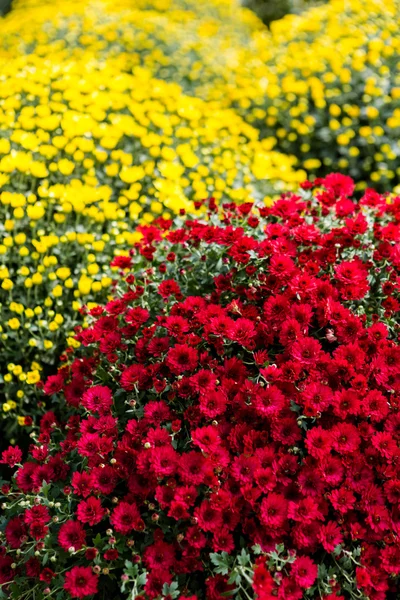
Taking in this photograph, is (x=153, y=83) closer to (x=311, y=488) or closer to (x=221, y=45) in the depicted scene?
(x=221, y=45)

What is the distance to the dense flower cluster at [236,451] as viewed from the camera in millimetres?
1487

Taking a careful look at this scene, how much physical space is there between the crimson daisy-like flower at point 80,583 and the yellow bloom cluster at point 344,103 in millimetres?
3332

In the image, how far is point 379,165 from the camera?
407 cm

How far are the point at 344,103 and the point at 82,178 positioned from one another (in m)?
2.18

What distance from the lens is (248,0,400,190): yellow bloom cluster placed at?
414 centimetres

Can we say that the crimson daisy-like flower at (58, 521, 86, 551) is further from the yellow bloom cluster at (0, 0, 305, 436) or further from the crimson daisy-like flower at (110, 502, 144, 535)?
the yellow bloom cluster at (0, 0, 305, 436)

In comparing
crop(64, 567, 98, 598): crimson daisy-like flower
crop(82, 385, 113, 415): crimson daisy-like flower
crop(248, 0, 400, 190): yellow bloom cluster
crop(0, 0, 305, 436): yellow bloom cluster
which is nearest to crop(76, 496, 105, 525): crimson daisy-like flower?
crop(64, 567, 98, 598): crimson daisy-like flower

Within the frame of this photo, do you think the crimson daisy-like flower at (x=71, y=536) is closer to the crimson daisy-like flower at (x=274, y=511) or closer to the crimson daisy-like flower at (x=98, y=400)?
the crimson daisy-like flower at (x=98, y=400)

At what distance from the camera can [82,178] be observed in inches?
122

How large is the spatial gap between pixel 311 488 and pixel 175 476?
370 mm

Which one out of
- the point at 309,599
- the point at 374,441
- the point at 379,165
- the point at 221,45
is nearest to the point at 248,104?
the point at 379,165

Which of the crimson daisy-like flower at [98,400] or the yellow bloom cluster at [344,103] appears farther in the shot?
the yellow bloom cluster at [344,103]

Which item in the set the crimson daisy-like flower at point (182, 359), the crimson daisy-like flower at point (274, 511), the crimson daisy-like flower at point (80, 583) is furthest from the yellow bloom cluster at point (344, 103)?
the crimson daisy-like flower at point (80, 583)

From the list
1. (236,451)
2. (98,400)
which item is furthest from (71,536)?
(236,451)
